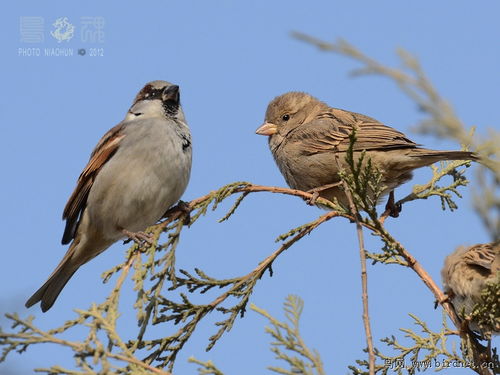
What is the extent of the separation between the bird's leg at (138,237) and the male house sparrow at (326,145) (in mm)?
1427

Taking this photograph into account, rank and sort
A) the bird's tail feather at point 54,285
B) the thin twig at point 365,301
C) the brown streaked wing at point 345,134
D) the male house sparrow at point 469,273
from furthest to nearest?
the brown streaked wing at point 345,134 < the bird's tail feather at point 54,285 < the male house sparrow at point 469,273 < the thin twig at point 365,301

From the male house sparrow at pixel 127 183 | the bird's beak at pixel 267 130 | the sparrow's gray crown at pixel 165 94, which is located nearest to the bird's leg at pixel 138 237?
the male house sparrow at pixel 127 183

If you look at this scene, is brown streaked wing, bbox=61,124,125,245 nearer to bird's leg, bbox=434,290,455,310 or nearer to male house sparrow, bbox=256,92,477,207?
male house sparrow, bbox=256,92,477,207

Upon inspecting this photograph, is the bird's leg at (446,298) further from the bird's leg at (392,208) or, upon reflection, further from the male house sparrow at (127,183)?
the male house sparrow at (127,183)

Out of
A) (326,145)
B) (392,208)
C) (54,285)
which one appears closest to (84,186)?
(54,285)

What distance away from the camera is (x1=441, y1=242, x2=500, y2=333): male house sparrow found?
146 inches

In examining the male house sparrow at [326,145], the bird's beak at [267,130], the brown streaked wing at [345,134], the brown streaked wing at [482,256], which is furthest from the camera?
the bird's beak at [267,130]

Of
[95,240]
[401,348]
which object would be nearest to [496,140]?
[401,348]

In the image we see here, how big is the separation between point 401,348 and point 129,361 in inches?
65.0

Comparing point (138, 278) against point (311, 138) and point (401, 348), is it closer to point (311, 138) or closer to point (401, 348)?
point (401, 348)

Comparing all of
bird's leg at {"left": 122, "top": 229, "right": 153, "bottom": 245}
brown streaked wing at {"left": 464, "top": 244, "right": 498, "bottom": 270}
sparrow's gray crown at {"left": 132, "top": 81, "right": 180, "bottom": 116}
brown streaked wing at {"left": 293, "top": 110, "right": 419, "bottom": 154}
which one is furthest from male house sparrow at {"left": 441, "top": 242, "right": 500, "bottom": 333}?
sparrow's gray crown at {"left": 132, "top": 81, "right": 180, "bottom": 116}

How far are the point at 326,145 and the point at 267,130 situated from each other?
2.91ft

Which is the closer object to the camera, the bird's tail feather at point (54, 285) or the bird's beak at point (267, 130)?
the bird's tail feather at point (54, 285)

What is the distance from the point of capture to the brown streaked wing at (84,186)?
16.0 feet
